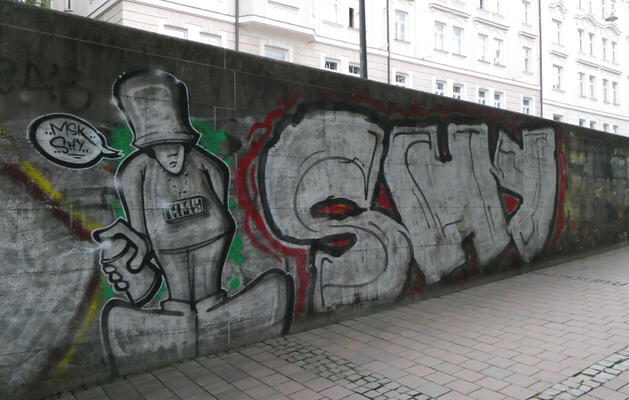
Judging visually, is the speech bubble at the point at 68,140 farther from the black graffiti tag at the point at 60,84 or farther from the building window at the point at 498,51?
the building window at the point at 498,51

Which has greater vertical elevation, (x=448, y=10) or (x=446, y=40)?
(x=448, y=10)

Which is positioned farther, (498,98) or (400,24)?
(498,98)

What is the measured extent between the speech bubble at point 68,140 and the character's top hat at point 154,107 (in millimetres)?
312

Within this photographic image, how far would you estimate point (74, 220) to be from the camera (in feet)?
12.0

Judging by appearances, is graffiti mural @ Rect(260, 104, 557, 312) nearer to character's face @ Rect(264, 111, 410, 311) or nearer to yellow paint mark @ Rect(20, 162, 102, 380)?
character's face @ Rect(264, 111, 410, 311)

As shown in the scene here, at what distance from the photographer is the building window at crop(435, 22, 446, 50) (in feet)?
90.4

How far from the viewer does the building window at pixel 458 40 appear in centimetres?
2850

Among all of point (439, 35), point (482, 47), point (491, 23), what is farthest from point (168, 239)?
point (491, 23)

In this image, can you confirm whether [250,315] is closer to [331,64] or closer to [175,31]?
[175,31]

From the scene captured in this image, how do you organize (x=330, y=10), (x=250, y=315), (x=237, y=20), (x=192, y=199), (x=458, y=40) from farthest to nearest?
(x=458, y=40), (x=330, y=10), (x=237, y=20), (x=250, y=315), (x=192, y=199)

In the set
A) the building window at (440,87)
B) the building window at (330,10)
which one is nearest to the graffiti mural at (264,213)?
the building window at (330,10)

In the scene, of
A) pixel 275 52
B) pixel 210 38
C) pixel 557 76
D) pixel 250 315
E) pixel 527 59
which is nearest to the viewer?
pixel 250 315

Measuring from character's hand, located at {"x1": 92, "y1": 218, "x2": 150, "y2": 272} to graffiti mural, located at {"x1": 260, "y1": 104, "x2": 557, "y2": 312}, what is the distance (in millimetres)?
1306

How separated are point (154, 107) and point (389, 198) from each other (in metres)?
3.07
